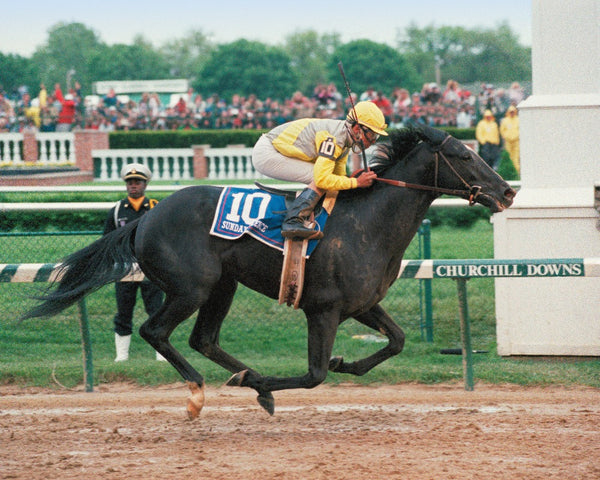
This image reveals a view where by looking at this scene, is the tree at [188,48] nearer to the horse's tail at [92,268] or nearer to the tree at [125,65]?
the tree at [125,65]

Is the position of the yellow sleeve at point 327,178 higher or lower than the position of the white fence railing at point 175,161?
lower

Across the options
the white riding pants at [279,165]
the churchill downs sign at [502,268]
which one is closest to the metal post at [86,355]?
the white riding pants at [279,165]

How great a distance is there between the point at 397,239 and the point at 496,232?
235 centimetres

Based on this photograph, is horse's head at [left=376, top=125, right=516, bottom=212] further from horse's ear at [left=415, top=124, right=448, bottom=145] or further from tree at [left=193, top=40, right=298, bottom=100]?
tree at [left=193, top=40, right=298, bottom=100]

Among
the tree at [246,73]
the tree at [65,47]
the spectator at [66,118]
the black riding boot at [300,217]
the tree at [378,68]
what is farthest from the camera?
the tree at [65,47]

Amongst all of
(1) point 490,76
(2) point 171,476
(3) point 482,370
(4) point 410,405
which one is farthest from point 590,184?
(1) point 490,76

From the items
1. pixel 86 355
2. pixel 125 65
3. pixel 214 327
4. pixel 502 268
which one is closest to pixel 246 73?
pixel 125 65

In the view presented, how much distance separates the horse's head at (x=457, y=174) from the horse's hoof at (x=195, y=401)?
73.2 inches

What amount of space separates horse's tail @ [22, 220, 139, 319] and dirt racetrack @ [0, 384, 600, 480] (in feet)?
2.61

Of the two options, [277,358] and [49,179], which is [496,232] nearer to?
[277,358]

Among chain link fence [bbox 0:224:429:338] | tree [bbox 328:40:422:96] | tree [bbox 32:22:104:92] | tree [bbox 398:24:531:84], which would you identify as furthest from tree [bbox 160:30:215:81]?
chain link fence [bbox 0:224:429:338]

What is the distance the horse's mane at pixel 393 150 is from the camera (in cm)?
621

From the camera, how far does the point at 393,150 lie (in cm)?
625

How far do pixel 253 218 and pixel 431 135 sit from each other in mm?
1239
